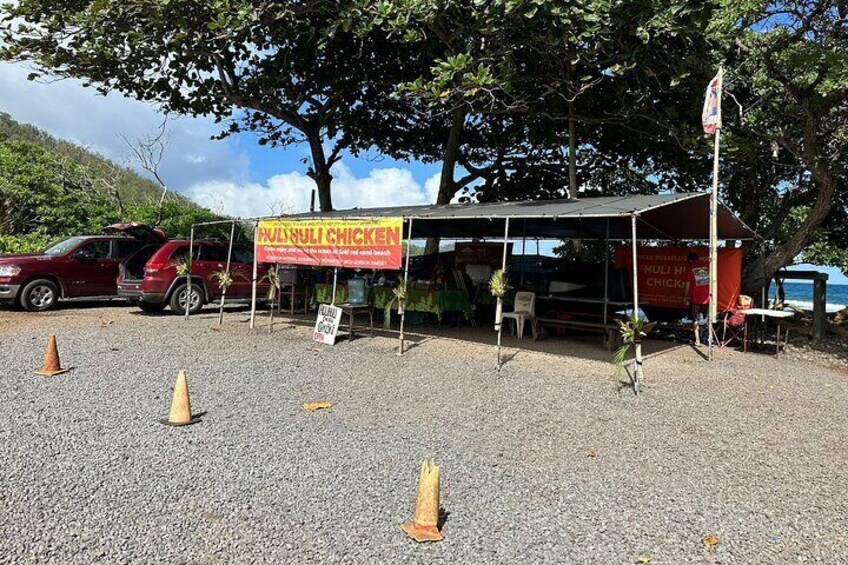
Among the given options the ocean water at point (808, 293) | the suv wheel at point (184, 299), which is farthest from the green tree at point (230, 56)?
the ocean water at point (808, 293)

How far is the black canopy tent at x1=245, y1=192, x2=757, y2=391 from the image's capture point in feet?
26.9

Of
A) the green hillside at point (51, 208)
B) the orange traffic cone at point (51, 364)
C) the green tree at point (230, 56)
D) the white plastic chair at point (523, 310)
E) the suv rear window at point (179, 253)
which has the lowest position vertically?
the orange traffic cone at point (51, 364)

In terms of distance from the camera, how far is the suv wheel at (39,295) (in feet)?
42.2

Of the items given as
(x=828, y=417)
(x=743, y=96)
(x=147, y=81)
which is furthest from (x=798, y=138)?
(x=147, y=81)

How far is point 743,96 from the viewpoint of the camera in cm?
1248

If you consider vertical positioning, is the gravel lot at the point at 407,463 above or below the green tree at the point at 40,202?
below

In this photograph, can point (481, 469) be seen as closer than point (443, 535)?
No

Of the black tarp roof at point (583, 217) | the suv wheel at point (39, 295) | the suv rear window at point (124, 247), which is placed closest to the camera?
the black tarp roof at point (583, 217)

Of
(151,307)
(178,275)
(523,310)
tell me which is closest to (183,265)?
(178,275)

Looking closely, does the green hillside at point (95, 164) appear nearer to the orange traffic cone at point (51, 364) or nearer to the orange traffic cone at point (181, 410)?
the orange traffic cone at point (51, 364)

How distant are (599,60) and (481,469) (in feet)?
33.0

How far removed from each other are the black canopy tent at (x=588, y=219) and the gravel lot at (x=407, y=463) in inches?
52.2

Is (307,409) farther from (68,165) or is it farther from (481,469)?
(68,165)

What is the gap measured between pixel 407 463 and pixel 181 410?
2242mm
